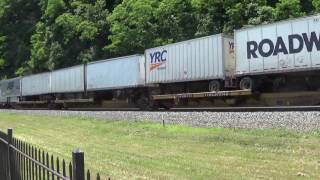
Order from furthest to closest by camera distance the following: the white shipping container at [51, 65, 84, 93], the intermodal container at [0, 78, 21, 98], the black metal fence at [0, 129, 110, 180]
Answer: the intermodal container at [0, 78, 21, 98] < the white shipping container at [51, 65, 84, 93] < the black metal fence at [0, 129, 110, 180]

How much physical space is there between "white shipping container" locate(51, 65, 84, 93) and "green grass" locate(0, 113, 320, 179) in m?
26.1

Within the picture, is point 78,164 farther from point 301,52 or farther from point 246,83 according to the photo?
point 246,83

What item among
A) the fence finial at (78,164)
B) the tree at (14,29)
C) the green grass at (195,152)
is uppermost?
the tree at (14,29)

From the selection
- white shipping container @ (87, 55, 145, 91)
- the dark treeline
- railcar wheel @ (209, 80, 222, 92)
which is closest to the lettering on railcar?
railcar wheel @ (209, 80, 222, 92)

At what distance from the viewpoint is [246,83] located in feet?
83.5

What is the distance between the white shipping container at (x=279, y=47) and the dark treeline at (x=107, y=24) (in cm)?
1214

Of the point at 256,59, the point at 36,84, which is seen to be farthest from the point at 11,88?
the point at 256,59

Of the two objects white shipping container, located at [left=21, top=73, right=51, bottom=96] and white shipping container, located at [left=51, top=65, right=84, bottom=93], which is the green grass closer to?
white shipping container, located at [left=51, top=65, right=84, bottom=93]

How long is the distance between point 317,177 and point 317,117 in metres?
5.64

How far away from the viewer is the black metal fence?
204 inches

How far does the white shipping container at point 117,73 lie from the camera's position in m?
35.4

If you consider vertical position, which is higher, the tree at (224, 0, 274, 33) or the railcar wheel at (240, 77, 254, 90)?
the tree at (224, 0, 274, 33)

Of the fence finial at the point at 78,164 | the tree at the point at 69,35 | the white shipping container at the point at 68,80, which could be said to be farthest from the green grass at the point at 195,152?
the tree at the point at 69,35

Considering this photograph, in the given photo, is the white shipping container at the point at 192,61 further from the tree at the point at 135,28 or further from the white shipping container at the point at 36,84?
the white shipping container at the point at 36,84
